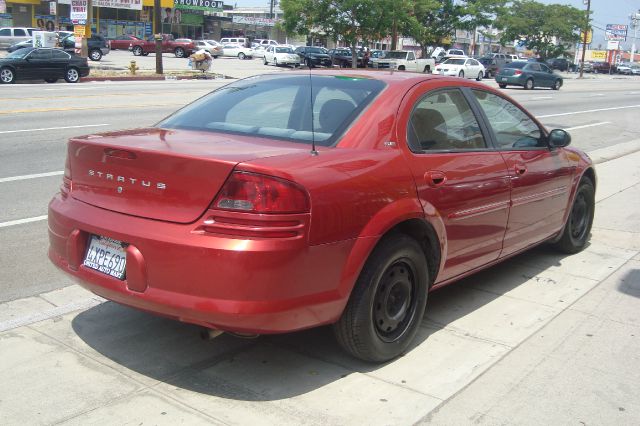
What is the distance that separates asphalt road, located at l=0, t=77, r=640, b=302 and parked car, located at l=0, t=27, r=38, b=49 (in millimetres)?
26242

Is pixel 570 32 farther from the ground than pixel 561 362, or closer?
farther from the ground

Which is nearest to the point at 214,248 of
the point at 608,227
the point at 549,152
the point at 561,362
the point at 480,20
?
the point at 561,362

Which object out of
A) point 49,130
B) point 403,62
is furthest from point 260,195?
point 403,62

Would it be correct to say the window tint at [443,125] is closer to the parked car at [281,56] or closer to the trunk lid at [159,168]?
the trunk lid at [159,168]

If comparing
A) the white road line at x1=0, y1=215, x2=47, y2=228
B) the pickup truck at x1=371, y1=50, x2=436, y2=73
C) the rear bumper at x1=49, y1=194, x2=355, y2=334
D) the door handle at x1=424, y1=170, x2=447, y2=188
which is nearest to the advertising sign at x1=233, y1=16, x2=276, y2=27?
the pickup truck at x1=371, y1=50, x2=436, y2=73

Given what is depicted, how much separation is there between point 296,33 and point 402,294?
47973 millimetres

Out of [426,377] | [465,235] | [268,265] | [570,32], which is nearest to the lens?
[268,265]

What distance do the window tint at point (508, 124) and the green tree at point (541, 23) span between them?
78.6 metres

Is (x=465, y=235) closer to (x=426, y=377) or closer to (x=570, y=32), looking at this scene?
(x=426, y=377)

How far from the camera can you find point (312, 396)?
11.6 ft

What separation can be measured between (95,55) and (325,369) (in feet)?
145

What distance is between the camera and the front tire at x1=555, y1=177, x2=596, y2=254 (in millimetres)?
6250

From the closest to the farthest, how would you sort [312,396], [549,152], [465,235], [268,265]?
[268,265] < [312,396] < [465,235] < [549,152]

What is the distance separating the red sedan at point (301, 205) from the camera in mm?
3232
